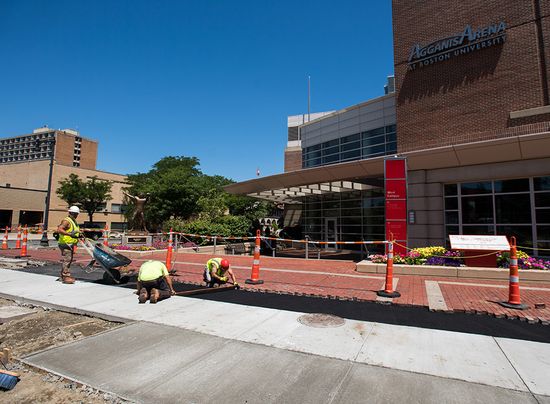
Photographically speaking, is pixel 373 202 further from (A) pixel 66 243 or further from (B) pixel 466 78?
(A) pixel 66 243

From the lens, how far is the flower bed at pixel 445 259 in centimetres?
1019

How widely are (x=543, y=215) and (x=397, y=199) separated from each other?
20.3ft

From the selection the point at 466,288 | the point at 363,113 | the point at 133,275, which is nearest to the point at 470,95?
the point at 363,113

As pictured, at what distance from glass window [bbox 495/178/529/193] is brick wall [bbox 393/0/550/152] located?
2553mm

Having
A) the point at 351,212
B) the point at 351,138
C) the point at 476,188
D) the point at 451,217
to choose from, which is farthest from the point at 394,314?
the point at 351,138

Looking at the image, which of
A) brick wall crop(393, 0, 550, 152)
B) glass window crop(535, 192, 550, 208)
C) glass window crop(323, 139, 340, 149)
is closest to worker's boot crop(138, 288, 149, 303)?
glass window crop(535, 192, 550, 208)

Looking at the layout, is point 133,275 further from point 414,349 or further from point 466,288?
point 466,288

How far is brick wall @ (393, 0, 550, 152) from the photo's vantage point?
1506 cm

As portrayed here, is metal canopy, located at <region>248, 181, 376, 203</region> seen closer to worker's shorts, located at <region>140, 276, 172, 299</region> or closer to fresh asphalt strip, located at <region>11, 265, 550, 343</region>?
fresh asphalt strip, located at <region>11, 265, 550, 343</region>

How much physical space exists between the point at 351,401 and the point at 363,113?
23.9 metres

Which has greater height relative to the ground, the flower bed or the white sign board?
the white sign board

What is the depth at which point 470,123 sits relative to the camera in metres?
16.3

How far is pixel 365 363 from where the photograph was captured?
12.4ft

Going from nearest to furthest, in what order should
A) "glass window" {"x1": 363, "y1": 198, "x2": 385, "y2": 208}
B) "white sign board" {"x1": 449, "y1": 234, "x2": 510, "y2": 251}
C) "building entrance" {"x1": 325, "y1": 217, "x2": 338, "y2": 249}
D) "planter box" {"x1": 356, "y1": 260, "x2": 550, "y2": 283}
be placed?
1. "planter box" {"x1": 356, "y1": 260, "x2": 550, "y2": 283}
2. "white sign board" {"x1": 449, "y1": 234, "x2": 510, "y2": 251}
3. "glass window" {"x1": 363, "y1": 198, "x2": 385, "y2": 208}
4. "building entrance" {"x1": 325, "y1": 217, "x2": 338, "y2": 249}
